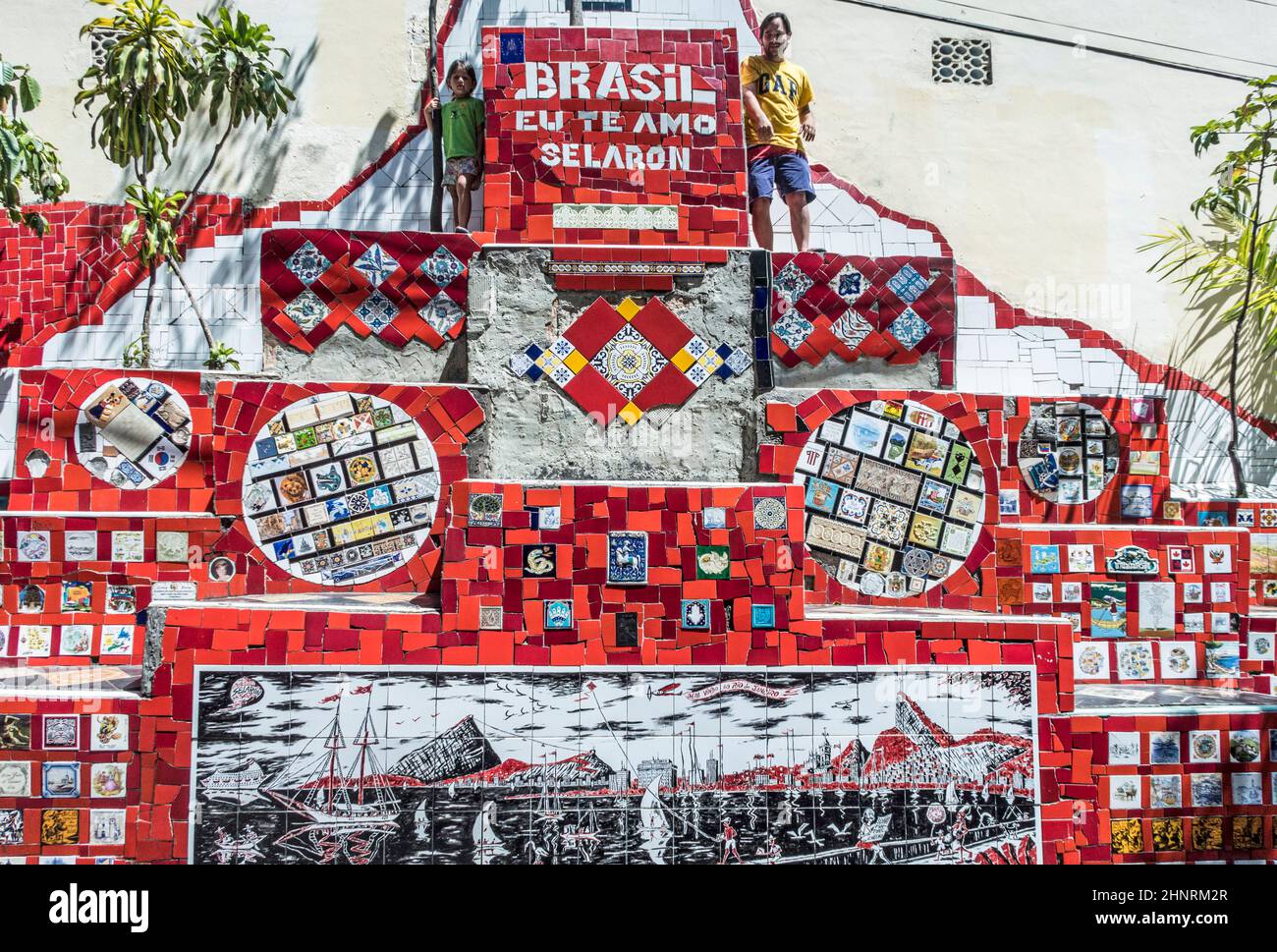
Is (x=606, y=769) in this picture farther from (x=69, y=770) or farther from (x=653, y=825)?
(x=69, y=770)

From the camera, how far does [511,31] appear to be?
6.67m

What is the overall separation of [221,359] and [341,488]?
1842 millimetres

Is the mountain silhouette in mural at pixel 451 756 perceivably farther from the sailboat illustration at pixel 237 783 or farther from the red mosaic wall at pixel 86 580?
the red mosaic wall at pixel 86 580

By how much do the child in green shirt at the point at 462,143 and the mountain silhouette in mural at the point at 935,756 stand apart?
4.12 m

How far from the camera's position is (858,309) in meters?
6.75

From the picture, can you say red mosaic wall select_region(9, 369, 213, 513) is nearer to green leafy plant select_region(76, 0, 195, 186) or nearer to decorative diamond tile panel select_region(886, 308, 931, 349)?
green leafy plant select_region(76, 0, 195, 186)

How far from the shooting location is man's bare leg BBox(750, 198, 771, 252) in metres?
7.32

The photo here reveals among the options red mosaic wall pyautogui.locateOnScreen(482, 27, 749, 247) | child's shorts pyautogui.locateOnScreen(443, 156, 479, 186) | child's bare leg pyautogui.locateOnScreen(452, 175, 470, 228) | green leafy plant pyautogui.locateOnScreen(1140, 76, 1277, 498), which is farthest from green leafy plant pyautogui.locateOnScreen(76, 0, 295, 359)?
green leafy plant pyautogui.locateOnScreen(1140, 76, 1277, 498)

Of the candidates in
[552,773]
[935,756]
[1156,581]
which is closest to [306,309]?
[552,773]

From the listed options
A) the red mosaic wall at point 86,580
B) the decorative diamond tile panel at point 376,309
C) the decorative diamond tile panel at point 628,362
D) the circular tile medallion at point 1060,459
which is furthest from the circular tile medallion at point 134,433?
the circular tile medallion at point 1060,459

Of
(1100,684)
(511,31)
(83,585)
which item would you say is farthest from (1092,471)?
(83,585)

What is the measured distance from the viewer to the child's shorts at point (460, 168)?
24.1 ft

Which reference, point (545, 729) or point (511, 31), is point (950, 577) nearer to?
point (545, 729)

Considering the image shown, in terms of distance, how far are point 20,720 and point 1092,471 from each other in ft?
19.9
